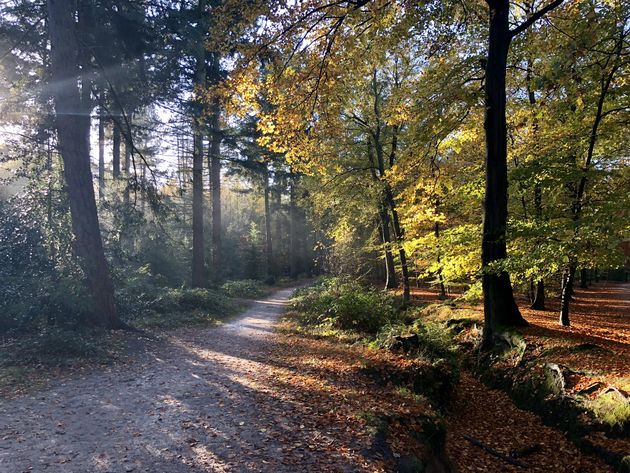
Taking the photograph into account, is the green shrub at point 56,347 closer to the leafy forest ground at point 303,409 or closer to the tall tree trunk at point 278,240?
the leafy forest ground at point 303,409

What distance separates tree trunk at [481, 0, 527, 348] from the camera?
8062 millimetres

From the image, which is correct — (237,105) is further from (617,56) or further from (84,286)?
(617,56)

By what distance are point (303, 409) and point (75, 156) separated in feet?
25.7

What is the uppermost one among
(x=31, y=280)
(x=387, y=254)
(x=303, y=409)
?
(x=31, y=280)

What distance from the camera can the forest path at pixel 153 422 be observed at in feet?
12.7

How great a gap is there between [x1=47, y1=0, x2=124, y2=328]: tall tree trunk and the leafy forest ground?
1329 mm

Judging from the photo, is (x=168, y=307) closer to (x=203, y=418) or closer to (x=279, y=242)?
(x=203, y=418)

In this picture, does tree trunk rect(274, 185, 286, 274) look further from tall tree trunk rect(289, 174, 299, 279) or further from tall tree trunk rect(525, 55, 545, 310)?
tall tree trunk rect(525, 55, 545, 310)

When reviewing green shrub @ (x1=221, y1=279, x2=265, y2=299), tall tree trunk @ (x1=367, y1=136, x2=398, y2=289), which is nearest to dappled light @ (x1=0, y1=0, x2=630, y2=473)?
tall tree trunk @ (x1=367, y1=136, x2=398, y2=289)

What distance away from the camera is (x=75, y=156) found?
905 cm

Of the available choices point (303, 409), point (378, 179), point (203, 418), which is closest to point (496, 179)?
point (303, 409)

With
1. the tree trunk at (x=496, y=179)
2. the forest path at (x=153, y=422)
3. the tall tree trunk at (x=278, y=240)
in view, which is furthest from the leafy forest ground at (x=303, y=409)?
the tall tree trunk at (x=278, y=240)

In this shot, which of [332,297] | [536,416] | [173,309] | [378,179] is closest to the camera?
[536,416]

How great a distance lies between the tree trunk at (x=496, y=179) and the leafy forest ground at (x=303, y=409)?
2.31 ft
